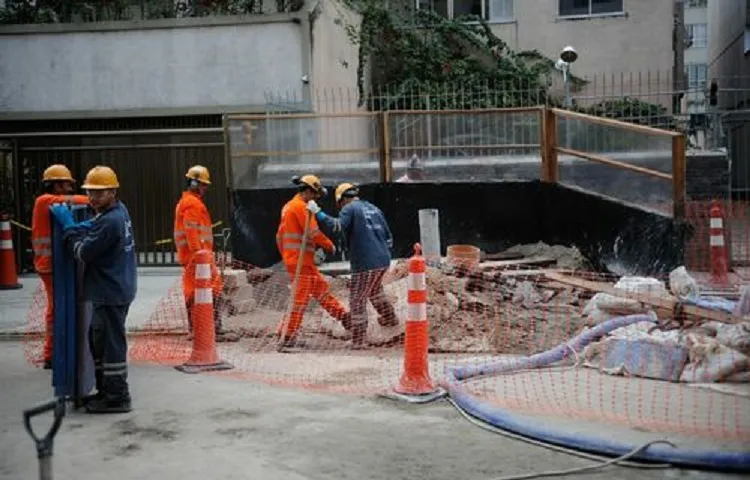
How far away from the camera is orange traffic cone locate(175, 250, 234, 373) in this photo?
25.4ft

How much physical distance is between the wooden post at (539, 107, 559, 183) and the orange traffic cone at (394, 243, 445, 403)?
689cm

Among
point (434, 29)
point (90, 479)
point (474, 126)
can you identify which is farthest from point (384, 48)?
point (90, 479)

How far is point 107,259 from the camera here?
660cm

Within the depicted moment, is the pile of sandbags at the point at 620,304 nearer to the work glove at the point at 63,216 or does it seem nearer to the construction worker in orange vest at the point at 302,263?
the construction worker in orange vest at the point at 302,263

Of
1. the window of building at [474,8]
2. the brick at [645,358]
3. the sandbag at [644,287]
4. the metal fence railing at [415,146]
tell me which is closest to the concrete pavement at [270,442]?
the brick at [645,358]

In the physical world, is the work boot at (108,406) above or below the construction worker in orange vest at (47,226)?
Answer: below

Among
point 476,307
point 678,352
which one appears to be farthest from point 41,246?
point 678,352

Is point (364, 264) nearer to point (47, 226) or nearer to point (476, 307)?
point (476, 307)

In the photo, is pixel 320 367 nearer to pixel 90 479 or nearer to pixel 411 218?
pixel 90 479

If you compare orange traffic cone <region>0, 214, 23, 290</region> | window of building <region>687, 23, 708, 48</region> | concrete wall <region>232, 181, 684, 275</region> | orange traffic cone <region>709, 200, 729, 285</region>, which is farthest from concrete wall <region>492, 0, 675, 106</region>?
window of building <region>687, 23, 708, 48</region>

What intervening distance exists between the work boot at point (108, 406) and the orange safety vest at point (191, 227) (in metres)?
2.89

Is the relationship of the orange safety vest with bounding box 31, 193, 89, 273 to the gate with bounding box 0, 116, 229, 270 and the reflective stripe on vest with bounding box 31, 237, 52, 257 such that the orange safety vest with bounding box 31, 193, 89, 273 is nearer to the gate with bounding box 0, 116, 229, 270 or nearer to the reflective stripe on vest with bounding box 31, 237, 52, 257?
the reflective stripe on vest with bounding box 31, 237, 52, 257

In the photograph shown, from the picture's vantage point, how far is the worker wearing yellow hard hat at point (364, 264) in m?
9.06

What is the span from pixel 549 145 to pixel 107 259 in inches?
321
